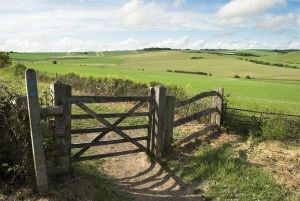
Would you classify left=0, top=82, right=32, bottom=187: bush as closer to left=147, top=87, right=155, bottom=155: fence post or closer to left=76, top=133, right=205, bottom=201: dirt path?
left=76, top=133, right=205, bottom=201: dirt path

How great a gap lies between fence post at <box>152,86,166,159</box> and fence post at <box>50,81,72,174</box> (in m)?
2.78

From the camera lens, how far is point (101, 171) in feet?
29.9

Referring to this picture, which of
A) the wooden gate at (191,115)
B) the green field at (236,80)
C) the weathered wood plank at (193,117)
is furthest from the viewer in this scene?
the green field at (236,80)

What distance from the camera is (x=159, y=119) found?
9.93 metres

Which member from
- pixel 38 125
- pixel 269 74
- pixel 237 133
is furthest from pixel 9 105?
pixel 269 74

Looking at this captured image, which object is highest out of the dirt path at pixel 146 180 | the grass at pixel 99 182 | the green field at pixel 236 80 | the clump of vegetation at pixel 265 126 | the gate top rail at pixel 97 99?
the gate top rail at pixel 97 99

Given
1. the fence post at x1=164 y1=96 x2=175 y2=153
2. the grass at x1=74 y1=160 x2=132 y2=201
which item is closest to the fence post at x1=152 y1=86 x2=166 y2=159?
the fence post at x1=164 y1=96 x2=175 y2=153

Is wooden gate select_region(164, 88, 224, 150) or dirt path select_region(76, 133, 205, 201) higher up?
wooden gate select_region(164, 88, 224, 150)

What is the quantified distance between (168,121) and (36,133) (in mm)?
4393

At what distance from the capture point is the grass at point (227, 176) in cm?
788

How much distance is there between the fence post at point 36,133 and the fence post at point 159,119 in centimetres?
372

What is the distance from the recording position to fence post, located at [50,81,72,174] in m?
7.51

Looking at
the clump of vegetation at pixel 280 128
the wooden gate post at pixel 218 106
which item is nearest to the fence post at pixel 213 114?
the wooden gate post at pixel 218 106

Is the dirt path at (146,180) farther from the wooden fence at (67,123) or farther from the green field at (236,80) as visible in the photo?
the green field at (236,80)
